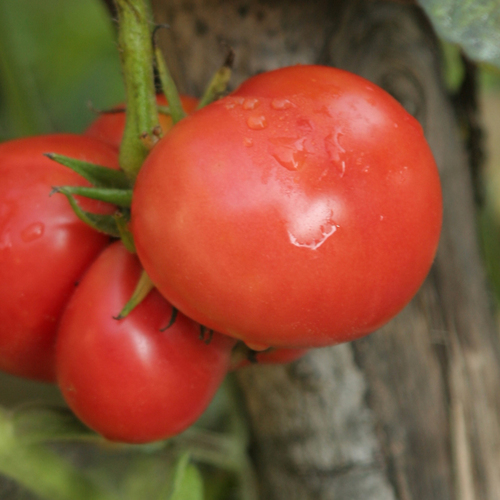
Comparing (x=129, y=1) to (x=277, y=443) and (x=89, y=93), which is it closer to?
(x=277, y=443)

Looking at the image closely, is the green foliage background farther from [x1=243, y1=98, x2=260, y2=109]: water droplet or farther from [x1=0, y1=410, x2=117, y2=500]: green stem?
[x1=243, y1=98, x2=260, y2=109]: water droplet

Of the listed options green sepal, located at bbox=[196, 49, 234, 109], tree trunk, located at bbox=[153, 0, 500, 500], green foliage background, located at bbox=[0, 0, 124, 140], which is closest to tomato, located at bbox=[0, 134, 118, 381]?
green sepal, located at bbox=[196, 49, 234, 109]

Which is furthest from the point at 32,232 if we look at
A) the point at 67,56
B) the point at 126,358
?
the point at 67,56

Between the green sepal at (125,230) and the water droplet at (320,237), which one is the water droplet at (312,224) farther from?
the green sepal at (125,230)

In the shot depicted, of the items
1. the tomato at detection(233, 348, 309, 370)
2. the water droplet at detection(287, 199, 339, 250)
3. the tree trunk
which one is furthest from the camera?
the tree trunk

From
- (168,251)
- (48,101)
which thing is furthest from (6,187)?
(48,101)

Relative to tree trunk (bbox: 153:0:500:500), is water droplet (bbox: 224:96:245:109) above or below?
above

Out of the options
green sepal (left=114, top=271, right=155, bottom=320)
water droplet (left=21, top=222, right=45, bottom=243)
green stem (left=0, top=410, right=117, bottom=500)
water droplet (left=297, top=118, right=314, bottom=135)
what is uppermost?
water droplet (left=297, top=118, right=314, bottom=135)
